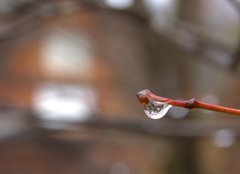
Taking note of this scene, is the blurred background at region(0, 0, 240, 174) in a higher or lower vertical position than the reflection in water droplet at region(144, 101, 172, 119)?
higher

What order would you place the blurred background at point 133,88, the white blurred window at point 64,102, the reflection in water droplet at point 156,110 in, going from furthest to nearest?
the white blurred window at point 64,102 < the blurred background at point 133,88 < the reflection in water droplet at point 156,110

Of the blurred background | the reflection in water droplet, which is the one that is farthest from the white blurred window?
the reflection in water droplet

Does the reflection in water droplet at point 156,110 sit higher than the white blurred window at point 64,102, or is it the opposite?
the white blurred window at point 64,102

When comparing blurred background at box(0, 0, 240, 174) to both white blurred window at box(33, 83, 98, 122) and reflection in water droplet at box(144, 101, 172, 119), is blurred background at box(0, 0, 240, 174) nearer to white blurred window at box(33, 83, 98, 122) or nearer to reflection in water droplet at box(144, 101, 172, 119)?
white blurred window at box(33, 83, 98, 122)

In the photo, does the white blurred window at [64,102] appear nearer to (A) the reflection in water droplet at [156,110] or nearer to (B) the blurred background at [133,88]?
(B) the blurred background at [133,88]

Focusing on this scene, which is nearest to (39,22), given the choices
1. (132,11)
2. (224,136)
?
(132,11)

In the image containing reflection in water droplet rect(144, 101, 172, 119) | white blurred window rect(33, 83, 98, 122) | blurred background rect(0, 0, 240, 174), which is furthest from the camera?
white blurred window rect(33, 83, 98, 122)

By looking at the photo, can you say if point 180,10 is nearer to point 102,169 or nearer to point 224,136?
point 224,136

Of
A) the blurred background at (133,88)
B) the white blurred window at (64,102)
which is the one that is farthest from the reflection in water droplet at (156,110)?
the white blurred window at (64,102)

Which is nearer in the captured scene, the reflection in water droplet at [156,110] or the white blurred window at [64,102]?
the reflection in water droplet at [156,110]

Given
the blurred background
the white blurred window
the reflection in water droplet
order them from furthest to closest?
the white blurred window
the blurred background
the reflection in water droplet
